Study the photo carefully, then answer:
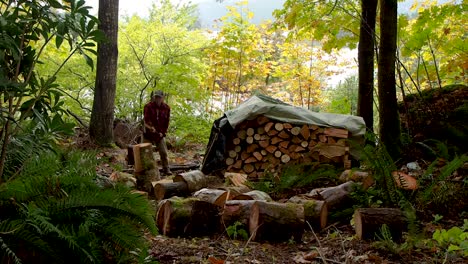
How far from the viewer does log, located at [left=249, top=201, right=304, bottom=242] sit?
3332mm

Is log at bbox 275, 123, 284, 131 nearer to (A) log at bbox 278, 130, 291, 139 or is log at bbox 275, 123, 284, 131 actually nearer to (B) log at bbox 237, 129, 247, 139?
(A) log at bbox 278, 130, 291, 139

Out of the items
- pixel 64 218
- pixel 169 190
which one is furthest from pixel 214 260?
pixel 169 190

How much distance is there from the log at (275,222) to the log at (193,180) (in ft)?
6.97

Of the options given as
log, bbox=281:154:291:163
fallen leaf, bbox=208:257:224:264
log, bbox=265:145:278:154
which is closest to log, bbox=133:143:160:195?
log, bbox=265:145:278:154

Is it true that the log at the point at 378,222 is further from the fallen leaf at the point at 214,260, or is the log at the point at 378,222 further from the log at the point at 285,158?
the log at the point at 285,158

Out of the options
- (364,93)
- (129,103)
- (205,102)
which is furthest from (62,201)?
(205,102)

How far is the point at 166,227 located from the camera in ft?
11.7

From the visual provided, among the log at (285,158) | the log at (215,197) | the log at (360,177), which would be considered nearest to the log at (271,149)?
the log at (285,158)

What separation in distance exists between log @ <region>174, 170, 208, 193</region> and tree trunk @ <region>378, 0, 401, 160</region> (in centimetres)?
237

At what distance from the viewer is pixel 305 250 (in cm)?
318

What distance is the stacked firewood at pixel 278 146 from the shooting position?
622 centimetres

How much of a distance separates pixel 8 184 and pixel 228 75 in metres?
11.8

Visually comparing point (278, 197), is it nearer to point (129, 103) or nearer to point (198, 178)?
point (198, 178)

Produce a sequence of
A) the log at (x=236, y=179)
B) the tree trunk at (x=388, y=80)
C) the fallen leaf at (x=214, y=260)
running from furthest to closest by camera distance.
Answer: the log at (x=236, y=179) → the tree trunk at (x=388, y=80) → the fallen leaf at (x=214, y=260)
